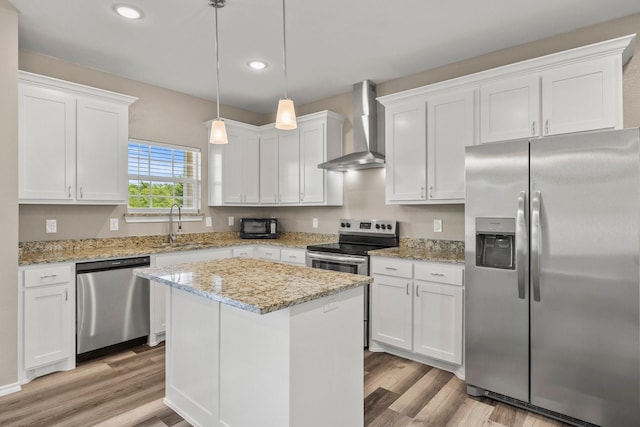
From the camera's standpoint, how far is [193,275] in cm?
203

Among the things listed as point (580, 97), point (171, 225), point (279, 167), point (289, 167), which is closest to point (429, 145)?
point (580, 97)

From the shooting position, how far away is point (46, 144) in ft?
9.57

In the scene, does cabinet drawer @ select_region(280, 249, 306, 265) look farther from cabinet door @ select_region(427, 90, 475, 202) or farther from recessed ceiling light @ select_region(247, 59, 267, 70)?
recessed ceiling light @ select_region(247, 59, 267, 70)

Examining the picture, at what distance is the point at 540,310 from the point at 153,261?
319 centimetres

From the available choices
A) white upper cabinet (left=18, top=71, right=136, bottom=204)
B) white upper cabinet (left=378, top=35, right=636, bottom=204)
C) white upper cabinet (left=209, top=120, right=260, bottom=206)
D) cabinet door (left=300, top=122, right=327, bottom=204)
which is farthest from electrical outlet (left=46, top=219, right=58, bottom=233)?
white upper cabinet (left=378, top=35, right=636, bottom=204)

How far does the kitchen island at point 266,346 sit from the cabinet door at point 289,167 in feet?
7.52

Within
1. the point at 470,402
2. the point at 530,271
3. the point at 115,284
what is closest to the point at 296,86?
the point at 115,284

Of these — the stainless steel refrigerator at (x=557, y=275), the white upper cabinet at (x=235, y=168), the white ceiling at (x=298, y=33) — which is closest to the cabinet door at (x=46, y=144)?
the white ceiling at (x=298, y=33)

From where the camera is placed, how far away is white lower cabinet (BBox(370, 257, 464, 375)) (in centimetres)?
281

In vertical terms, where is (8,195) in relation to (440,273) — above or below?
above

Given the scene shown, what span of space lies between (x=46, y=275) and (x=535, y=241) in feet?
11.6

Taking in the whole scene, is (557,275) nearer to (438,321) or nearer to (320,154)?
(438,321)

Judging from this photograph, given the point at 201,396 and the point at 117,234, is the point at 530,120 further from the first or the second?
the point at 117,234

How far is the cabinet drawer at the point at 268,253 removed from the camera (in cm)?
413
